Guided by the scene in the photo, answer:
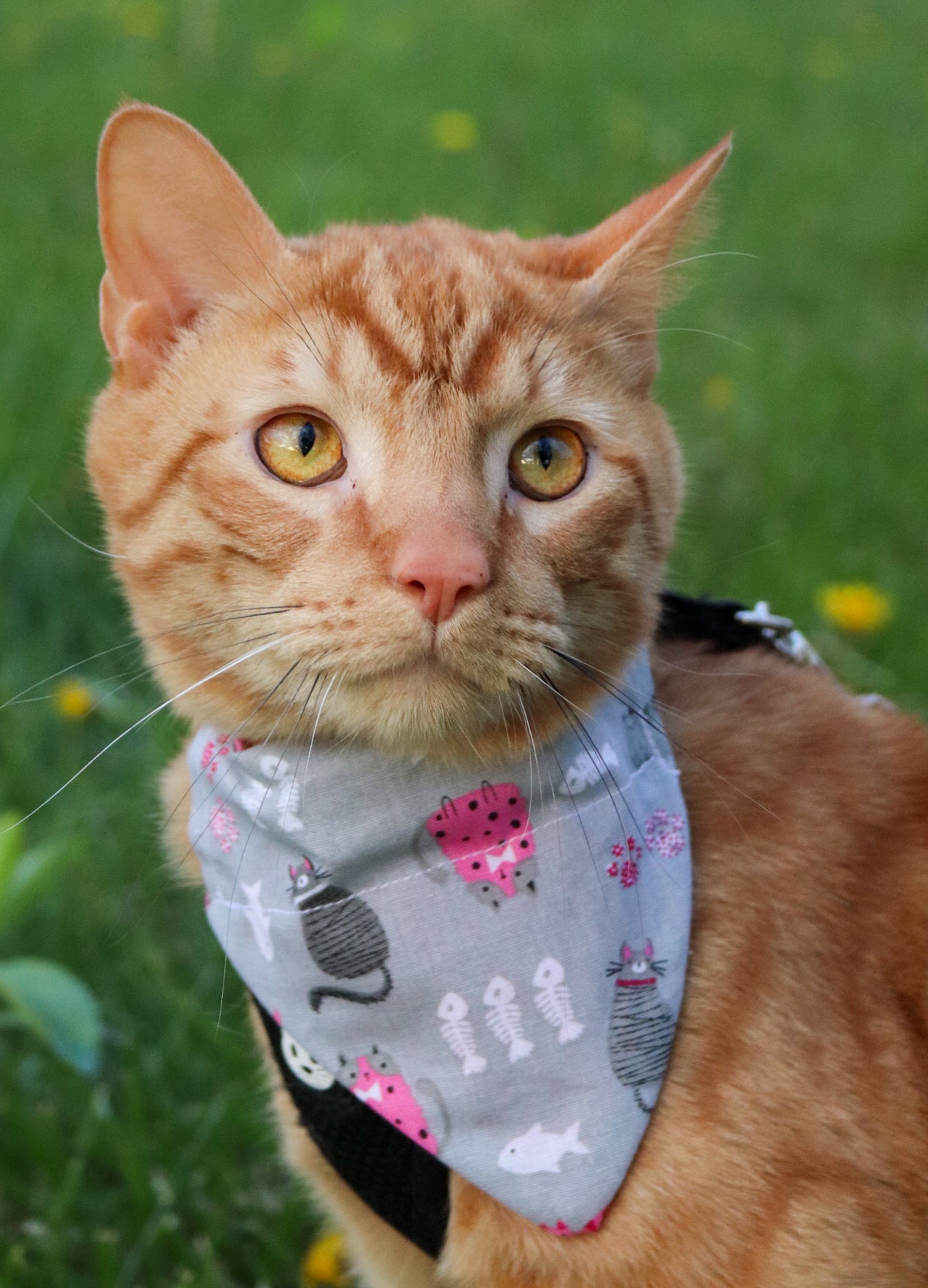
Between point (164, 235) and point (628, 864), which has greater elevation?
point (164, 235)

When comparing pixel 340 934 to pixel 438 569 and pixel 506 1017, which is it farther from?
pixel 438 569

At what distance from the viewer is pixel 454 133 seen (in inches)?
213

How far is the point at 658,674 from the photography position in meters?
1.71

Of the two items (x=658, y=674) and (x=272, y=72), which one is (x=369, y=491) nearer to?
(x=658, y=674)

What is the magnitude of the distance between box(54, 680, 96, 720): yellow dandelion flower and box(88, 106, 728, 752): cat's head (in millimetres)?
1189

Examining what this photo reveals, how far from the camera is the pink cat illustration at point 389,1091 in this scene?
142cm

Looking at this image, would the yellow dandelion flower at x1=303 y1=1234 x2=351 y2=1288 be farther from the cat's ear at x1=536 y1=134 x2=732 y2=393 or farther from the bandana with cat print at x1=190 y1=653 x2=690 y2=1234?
the cat's ear at x1=536 y1=134 x2=732 y2=393

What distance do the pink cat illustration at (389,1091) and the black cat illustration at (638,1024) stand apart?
215 millimetres

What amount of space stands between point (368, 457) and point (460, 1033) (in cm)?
65

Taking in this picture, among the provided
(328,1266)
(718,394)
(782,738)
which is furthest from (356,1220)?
(718,394)

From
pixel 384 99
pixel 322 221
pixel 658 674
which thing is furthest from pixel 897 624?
pixel 384 99

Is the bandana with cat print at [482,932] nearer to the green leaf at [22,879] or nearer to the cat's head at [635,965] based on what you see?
the cat's head at [635,965]

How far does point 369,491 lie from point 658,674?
1.88 ft

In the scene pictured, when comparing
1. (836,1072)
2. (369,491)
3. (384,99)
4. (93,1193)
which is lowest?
(93,1193)
